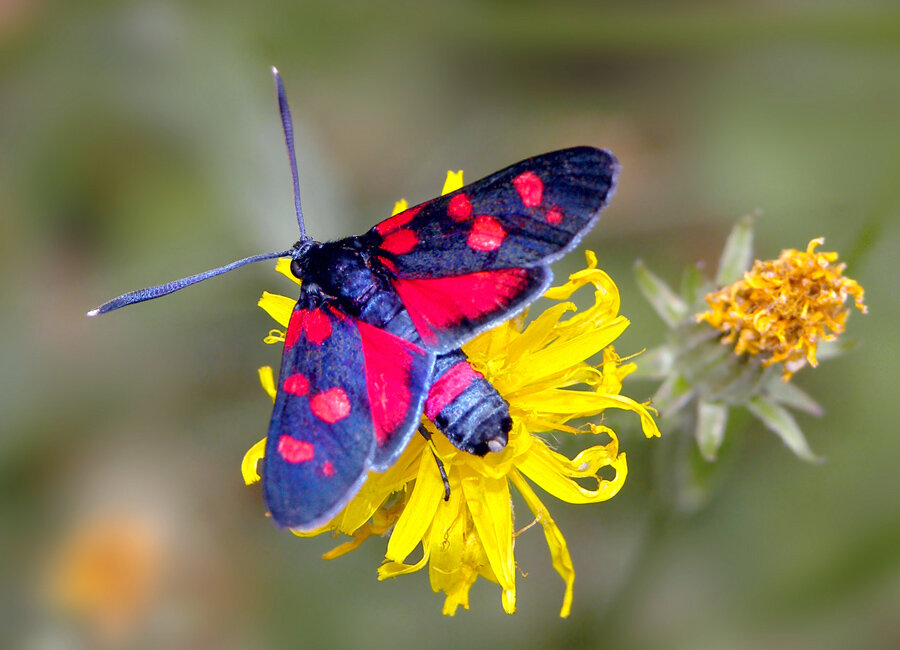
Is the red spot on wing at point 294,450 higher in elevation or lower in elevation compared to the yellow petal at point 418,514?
higher

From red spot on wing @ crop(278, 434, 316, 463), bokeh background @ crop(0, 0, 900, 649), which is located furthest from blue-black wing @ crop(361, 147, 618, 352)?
bokeh background @ crop(0, 0, 900, 649)

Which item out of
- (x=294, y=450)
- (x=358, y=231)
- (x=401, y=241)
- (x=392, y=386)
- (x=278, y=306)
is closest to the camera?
(x=294, y=450)

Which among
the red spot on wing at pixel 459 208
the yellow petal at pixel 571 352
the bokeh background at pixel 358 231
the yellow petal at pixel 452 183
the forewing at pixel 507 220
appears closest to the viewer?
the forewing at pixel 507 220

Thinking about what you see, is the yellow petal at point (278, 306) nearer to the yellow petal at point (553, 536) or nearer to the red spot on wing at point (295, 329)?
the red spot on wing at point (295, 329)

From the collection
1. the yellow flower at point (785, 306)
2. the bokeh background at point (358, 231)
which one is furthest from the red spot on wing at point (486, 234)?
the bokeh background at point (358, 231)

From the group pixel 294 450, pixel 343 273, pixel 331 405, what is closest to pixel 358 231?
pixel 343 273

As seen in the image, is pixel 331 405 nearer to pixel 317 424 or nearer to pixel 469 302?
pixel 317 424

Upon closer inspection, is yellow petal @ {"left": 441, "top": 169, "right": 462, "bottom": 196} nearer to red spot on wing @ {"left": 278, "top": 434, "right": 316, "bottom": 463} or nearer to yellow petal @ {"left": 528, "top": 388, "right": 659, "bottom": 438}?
yellow petal @ {"left": 528, "top": 388, "right": 659, "bottom": 438}
